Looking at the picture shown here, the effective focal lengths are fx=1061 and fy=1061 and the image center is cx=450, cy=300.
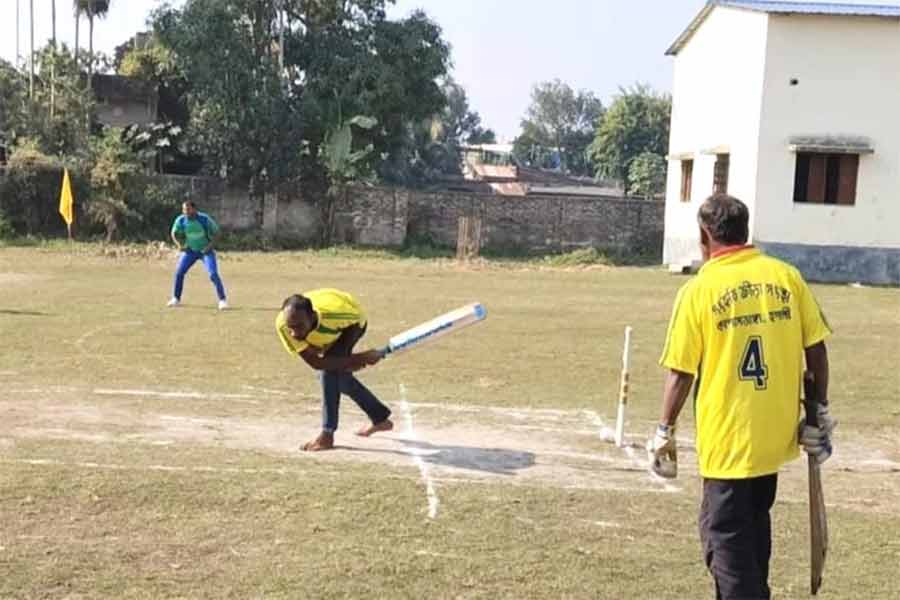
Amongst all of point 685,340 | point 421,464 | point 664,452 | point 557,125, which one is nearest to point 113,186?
point 421,464

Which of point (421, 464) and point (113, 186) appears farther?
point (113, 186)

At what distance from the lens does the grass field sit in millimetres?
5703

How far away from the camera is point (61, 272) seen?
79.6ft

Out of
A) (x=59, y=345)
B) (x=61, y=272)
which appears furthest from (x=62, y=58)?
(x=59, y=345)

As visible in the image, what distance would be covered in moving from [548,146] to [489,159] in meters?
9.78

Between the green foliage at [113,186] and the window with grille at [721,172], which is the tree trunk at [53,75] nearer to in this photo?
the green foliage at [113,186]

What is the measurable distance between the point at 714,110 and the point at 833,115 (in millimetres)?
4097

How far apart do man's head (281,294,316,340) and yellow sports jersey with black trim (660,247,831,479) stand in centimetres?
352

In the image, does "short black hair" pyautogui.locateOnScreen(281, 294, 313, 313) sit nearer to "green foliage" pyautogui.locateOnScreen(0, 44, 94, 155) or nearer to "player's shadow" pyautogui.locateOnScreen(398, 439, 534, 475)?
"player's shadow" pyautogui.locateOnScreen(398, 439, 534, 475)

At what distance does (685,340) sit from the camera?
4.64 metres

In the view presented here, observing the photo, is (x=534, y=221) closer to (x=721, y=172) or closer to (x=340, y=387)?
(x=721, y=172)

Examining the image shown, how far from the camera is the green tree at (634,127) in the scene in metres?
60.7

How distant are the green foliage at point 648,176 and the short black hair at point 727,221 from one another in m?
48.6

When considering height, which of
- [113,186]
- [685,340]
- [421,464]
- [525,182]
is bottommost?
[421,464]
